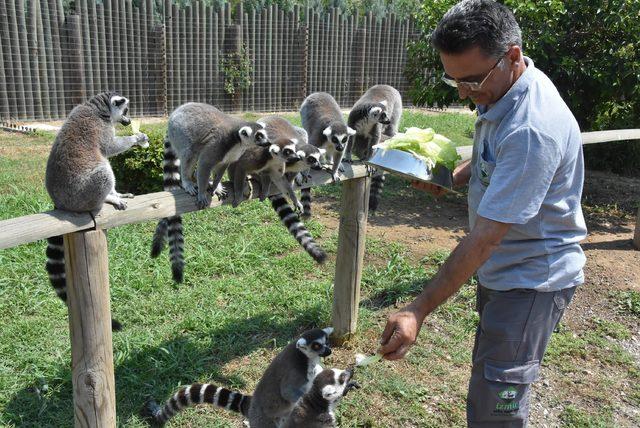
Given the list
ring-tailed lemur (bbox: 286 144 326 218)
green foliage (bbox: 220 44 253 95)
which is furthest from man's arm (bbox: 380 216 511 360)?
green foliage (bbox: 220 44 253 95)

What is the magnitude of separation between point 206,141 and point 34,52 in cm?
895

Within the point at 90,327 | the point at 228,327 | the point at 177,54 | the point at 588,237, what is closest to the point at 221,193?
the point at 90,327

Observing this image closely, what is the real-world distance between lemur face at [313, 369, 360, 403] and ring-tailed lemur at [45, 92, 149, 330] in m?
1.22

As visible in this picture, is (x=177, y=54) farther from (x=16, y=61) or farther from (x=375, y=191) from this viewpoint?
(x=375, y=191)

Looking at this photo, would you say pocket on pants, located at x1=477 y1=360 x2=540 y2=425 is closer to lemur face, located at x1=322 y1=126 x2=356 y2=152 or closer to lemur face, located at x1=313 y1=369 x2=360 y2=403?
lemur face, located at x1=313 y1=369 x2=360 y2=403

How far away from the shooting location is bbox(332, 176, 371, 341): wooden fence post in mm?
4391

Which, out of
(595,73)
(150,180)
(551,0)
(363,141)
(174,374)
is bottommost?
(174,374)

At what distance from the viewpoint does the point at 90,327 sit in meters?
2.67

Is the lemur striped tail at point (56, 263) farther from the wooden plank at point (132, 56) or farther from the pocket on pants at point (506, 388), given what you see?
the wooden plank at point (132, 56)

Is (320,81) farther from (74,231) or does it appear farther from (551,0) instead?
(74,231)

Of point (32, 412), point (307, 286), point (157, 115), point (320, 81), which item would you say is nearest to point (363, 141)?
point (307, 286)

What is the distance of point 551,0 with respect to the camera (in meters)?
7.15

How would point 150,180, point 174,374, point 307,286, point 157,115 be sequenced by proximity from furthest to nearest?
1. point 157,115
2. point 150,180
3. point 307,286
4. point 174,374

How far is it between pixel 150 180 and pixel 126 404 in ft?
12.3
